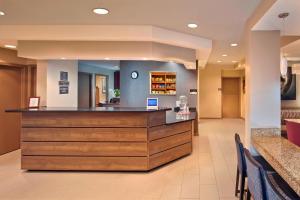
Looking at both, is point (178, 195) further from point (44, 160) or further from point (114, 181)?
point (44, 160)

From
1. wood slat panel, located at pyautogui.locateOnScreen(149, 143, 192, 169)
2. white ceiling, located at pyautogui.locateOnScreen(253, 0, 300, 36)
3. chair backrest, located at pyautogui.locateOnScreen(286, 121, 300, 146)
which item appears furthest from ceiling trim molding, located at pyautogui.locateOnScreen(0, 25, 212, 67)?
chair backrest, located at pyautogui.locateOnScreen(286, 121, 300, 146)

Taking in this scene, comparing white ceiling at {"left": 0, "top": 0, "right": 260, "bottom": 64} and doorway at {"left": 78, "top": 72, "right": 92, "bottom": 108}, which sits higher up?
white ceiling at {"left": 0, "top": 0, "right": 260, "bottom": 64}

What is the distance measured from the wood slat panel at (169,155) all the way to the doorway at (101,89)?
5.46 meters

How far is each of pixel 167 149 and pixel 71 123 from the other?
5.94 feet

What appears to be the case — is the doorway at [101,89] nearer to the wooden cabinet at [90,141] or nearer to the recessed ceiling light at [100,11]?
the wooden cabinet at [90,141]

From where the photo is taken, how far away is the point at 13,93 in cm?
598

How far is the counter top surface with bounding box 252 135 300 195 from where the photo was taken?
5.68 feet

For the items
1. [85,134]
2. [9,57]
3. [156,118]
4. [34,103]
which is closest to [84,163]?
[85,134]

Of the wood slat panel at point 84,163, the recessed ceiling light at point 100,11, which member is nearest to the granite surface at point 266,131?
the wood slat panel at point 84,163

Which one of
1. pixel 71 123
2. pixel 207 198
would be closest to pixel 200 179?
pixel 207 198

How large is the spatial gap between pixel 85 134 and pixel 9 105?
2.75m

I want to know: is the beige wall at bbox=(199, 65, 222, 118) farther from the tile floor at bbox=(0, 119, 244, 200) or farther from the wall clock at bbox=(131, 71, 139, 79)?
the tile floor at bbox=(0, 119, 244, 200)

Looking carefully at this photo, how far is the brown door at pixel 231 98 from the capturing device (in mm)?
12844

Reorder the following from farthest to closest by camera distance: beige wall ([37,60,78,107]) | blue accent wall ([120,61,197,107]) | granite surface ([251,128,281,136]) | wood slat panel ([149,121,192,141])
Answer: blue accent wall ([120,61,197,107]) < beige wall ([37,60,78,107]) < wood slat panel ([149,121,192,141]) < granite surface ([251,128,281,136])
